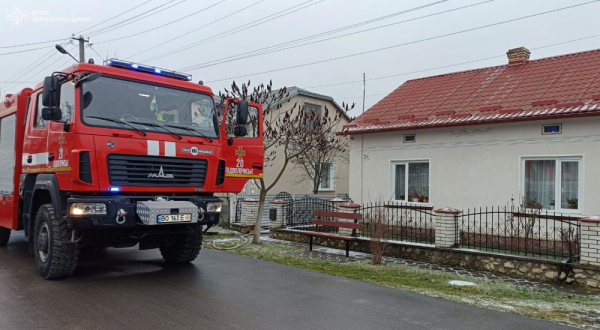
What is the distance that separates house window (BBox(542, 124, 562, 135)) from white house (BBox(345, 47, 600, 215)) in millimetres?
20

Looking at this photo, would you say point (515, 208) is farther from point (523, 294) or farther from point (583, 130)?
point (523, 294)

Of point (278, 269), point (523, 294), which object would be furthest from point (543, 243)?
point (278, 269)

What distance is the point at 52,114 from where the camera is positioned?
6.10m

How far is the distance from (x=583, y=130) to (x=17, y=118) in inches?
443

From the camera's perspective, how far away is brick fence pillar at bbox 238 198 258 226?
13.4 meters

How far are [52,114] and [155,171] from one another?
5.05 ft

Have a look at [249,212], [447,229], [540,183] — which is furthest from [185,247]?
[540,183]

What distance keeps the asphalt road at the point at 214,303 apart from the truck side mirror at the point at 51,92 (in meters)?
2.51

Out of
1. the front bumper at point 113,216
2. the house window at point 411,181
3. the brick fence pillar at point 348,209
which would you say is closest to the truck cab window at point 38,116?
the front bumper at point 113,216

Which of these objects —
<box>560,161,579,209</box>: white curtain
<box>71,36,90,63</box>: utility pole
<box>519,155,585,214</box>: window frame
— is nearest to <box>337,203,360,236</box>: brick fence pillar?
<box>519,155,585,214</box>: window frame

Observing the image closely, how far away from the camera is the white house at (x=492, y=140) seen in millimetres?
9961

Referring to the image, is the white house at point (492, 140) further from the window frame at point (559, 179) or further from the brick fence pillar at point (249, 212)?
the brick fence pillar at point (249, 212)

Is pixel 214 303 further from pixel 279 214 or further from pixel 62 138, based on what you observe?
pixel 279 214

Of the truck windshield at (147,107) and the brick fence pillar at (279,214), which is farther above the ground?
the truck windshield at (147,107)
